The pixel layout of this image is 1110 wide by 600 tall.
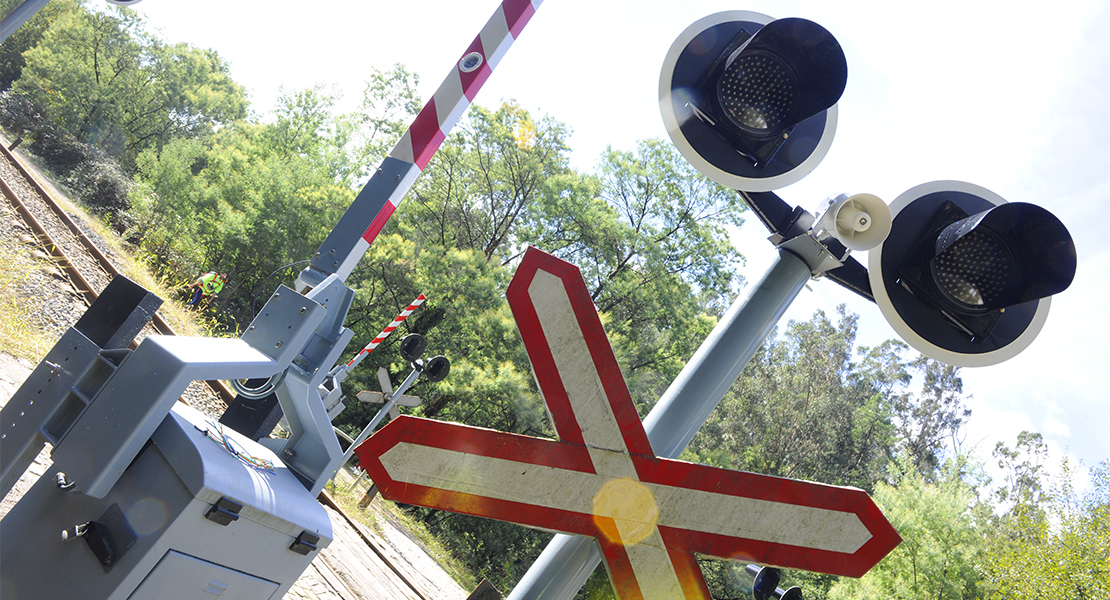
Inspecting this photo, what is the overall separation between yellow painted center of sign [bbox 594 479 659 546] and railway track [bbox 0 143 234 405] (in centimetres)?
851

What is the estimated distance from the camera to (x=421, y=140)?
128 inches

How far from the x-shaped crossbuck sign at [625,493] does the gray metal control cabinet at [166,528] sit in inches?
55.5

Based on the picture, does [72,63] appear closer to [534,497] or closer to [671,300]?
[671,300]

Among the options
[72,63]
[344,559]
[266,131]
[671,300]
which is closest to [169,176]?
[266,131]

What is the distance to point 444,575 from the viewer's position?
11.2 m

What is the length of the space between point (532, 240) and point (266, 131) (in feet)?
74.3

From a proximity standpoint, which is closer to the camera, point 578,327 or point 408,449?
point 408,449

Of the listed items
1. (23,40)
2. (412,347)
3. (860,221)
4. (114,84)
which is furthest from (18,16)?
(23,40)

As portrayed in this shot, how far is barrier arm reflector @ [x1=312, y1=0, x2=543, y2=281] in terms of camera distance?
3.15m

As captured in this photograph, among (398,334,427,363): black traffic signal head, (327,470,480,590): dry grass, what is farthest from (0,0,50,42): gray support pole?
(327,470,480,590): dry grass

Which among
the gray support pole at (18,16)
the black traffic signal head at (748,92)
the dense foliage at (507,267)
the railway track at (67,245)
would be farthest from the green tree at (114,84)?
the black traffic signal head at (748,92)

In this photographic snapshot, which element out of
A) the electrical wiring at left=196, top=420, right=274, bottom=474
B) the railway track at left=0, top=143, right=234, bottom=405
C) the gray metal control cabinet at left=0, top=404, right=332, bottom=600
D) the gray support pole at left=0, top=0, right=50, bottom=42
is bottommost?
the railway track at left=0, top=143, right=234, bottom=405

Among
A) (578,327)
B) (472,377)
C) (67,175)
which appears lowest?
(67,175)

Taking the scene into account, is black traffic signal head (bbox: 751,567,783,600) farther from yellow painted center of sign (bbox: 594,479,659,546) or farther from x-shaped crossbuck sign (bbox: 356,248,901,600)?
yellow painted center of sign (bbox: 594,479,659,546)
